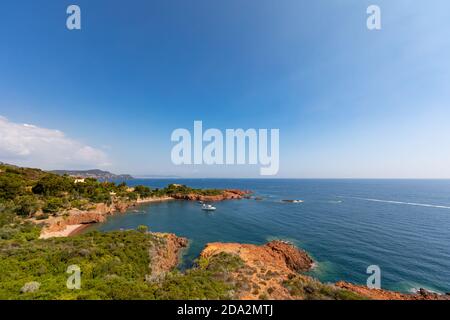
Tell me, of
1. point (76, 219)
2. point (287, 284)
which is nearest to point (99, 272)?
point (287, 284)

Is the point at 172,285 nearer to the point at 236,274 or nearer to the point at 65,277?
the point at 236,274

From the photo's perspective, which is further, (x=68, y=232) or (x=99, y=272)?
(x=68, y=232)

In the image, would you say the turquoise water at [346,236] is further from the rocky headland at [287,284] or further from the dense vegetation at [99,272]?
the dense vegetation at [99,272]

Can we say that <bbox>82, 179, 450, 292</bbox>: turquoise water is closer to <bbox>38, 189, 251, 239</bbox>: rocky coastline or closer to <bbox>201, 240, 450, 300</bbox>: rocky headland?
<bbox>201, 240, 450, 300</bbox>: rocky headland

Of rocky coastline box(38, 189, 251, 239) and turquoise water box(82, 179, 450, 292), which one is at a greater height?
rocky coastline box(38, 189, 251, 239)

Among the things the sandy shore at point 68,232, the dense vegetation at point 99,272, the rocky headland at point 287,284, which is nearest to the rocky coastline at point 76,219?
the sandy shore at point 68,232

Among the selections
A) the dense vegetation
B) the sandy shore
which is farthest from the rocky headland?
the sandy shore

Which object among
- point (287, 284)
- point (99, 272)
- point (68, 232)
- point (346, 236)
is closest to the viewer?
point (99, 272)

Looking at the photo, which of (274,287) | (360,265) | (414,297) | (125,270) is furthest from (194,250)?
(414,297)

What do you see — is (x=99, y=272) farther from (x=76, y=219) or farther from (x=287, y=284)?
(x=76, y=219)
